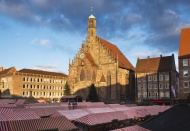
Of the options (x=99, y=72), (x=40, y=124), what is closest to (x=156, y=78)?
(x=99, y=72)

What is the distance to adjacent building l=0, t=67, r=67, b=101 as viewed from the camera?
271ft

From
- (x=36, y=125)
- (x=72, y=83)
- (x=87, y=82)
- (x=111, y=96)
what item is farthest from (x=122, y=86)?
(x=36, y=125)

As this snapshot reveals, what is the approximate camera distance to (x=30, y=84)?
86.8m

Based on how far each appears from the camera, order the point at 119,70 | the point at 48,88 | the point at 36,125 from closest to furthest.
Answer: the point at 36,125 → the point at 119,70 → the point at 48,88

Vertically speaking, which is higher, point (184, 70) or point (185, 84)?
point (184, 70)

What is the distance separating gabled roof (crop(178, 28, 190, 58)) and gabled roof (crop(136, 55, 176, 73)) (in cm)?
685

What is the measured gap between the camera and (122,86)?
228 feet

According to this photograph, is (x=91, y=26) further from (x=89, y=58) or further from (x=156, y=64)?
(x=156, y=64)

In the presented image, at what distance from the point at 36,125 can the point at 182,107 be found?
751cm

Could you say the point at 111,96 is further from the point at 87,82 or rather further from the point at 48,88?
the point at 48,88

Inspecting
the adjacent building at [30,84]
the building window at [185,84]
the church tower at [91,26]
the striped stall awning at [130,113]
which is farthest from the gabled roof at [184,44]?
the adjacent building at [30,84]

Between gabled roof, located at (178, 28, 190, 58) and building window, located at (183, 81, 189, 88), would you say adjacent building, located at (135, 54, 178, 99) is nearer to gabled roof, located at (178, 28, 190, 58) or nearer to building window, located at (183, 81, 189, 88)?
gabled roof, located at (178, 28, 190, 58)

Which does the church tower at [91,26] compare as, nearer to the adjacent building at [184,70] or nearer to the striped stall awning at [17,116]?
the adjacent building at [184,70]

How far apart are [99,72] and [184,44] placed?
2467 centimetres
